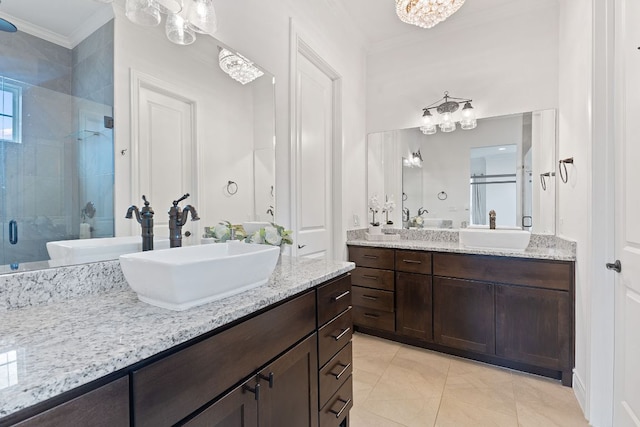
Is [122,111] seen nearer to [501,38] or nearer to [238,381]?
[238,381]

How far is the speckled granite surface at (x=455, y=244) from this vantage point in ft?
6.82

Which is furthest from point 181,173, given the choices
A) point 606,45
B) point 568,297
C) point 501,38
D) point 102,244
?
point 501,38

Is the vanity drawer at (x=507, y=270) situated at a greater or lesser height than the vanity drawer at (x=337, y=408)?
greater

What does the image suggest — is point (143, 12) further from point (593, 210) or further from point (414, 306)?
point (414, 306)

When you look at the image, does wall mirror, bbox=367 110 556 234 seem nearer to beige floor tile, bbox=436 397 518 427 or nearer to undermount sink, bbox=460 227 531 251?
undermount sink, bbox=460 227 531 251

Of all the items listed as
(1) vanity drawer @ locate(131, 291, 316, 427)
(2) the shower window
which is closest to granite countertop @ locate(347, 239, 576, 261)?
(1) vanity drawer @ locate(131, 291, 316, 427)

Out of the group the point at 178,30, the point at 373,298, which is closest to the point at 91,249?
the point at 178,30

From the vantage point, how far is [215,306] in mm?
899

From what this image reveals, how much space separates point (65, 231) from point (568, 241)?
284 centimetres

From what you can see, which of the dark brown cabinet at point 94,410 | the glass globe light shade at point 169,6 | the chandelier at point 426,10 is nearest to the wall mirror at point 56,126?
the glass globe light shade at point 169,6

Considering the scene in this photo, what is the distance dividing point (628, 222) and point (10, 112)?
2.46 m

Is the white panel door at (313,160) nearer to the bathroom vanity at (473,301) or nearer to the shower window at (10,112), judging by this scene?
the bathroom vanity at (473,301)

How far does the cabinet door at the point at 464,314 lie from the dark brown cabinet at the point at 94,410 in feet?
7.51

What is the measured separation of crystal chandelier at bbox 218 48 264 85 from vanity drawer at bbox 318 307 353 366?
1.46 m
